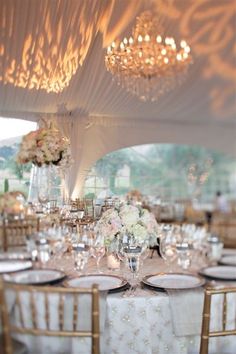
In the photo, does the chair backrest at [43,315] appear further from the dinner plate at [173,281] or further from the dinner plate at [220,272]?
the dinner plate at [220,272]

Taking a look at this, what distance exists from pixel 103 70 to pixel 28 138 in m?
0.70

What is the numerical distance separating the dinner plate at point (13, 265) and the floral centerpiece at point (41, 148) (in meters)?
0.50

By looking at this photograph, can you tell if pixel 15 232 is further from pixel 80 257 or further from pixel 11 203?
pixel 80 257

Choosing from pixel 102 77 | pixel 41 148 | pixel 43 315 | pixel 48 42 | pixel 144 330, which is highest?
pixel 48 42

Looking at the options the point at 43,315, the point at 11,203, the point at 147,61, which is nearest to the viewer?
the point at 43,315

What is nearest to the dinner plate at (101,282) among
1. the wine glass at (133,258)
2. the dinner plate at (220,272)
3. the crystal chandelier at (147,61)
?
the wine glass at (133,258)

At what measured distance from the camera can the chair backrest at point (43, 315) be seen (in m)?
1.53

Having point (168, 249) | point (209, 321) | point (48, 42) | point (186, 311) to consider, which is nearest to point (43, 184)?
A: point (168, 249)

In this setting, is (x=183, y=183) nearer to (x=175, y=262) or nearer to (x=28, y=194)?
(x=175, y=262)

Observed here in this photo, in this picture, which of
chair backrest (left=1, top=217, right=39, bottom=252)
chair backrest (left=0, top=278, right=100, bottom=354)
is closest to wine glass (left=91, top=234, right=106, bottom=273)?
chair backrest (left=1, top=217, right=39, bottom=252)

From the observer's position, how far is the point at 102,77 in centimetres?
243

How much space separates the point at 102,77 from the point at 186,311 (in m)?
1.37

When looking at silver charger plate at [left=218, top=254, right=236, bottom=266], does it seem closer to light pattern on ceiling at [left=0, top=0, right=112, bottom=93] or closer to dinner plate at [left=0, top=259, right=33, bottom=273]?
dinner plate at [left=0, top=259, right=33, bottom=273]

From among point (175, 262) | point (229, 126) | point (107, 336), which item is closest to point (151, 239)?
point (175, 262)
